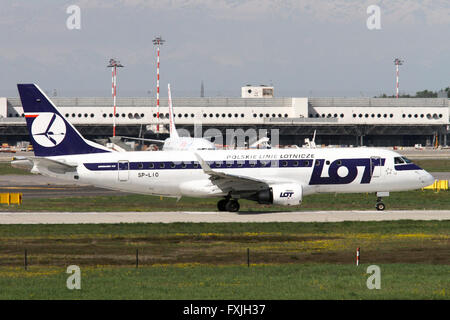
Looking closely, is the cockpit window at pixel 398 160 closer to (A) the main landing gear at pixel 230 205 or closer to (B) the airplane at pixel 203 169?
(B) the airplane at pixel 203 169

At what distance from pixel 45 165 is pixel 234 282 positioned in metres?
22.6

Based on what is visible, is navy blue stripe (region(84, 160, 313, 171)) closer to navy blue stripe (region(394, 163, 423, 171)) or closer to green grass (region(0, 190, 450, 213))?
green grass (region(0, 190, 450, 213))

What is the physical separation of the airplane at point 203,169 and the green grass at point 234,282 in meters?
16.5

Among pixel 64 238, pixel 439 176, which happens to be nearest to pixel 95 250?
pixel 64 238

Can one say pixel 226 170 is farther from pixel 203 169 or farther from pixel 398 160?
pixel 398 160

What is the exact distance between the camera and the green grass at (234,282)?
72.7 feet

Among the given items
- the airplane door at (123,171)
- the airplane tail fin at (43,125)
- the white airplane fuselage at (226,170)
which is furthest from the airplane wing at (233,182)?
the airplane tail fin at (43,125)

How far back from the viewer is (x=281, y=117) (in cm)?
16962

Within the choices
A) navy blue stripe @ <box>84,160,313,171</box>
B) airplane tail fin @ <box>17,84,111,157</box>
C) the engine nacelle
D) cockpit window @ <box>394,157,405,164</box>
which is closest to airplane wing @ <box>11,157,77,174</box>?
airplane tail fin @ <box>17,84,111,157</box>

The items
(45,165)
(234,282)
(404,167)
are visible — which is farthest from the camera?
(404,167)

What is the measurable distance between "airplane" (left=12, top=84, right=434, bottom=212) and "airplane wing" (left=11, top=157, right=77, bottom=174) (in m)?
0.06

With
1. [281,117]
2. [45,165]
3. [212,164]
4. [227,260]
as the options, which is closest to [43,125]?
[45,165]

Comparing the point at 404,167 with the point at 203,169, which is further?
the point at 404,167

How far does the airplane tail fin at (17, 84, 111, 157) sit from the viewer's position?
44.1 metres
